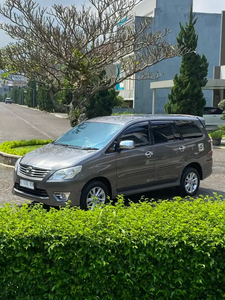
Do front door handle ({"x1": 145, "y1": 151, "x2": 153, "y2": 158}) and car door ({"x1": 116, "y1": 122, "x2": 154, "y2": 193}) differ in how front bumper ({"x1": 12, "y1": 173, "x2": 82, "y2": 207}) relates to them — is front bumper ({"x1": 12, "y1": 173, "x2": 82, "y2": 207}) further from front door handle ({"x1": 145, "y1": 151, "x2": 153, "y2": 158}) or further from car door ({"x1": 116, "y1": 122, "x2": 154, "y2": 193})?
front door handle ({"x1": 145, "y1": 151, "x2": 153, "y2": 158})

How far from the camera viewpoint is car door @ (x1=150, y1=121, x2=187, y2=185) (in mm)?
8523

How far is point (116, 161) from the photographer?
7.76m

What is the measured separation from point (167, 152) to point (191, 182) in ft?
3.62

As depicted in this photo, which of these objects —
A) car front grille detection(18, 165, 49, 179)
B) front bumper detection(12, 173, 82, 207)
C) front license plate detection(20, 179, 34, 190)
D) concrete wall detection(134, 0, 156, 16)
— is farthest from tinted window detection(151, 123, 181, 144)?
concrete wall detection(134, 0, 156, 16)

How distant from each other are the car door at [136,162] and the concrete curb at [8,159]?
514 cm

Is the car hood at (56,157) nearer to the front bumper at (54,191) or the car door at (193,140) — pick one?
the front bumper at (54,191)

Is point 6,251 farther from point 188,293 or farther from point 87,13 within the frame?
point 87,13

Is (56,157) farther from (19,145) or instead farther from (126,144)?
(19,145)

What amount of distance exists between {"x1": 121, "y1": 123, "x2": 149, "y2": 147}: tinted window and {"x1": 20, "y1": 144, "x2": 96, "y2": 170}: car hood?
91 cm

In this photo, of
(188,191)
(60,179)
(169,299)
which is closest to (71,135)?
(60,179)

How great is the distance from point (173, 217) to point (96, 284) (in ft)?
3.12

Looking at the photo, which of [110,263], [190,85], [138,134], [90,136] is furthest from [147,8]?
[110,263]

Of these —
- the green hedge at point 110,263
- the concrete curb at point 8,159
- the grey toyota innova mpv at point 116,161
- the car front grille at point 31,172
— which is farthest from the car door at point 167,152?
the concrete curb at point 8,159

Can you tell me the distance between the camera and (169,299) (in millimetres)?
3625
